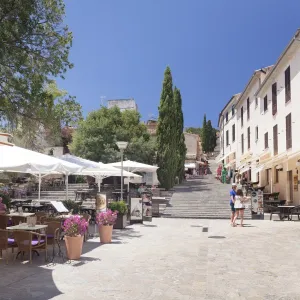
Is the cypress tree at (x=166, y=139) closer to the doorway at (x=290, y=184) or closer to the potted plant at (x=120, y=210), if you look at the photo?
the doorway at (x=290, y=184)

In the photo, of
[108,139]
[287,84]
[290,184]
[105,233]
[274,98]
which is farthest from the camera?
[108,139]

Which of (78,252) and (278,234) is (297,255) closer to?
(278,234)

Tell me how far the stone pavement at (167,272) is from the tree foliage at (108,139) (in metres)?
20.1

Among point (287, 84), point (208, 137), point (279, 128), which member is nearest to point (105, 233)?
point (287, 84)

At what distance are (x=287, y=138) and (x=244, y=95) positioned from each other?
50.1 feet

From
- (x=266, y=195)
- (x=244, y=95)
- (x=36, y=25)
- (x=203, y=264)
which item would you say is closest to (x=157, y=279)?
(x=203, y=264)

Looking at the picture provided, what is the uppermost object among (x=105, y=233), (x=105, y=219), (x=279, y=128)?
(x=279, y=128)

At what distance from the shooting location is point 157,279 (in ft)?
A: 24.1

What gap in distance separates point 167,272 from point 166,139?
25061 millimetres

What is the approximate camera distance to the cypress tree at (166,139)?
1253 inches

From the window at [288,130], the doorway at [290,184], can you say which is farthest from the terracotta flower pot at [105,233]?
the doorway at [290,184]

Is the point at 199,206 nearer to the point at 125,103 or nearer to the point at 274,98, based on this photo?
the point at 274,98

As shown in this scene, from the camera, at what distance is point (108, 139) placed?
33.9 m

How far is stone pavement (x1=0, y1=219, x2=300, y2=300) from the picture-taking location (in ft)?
20.8
